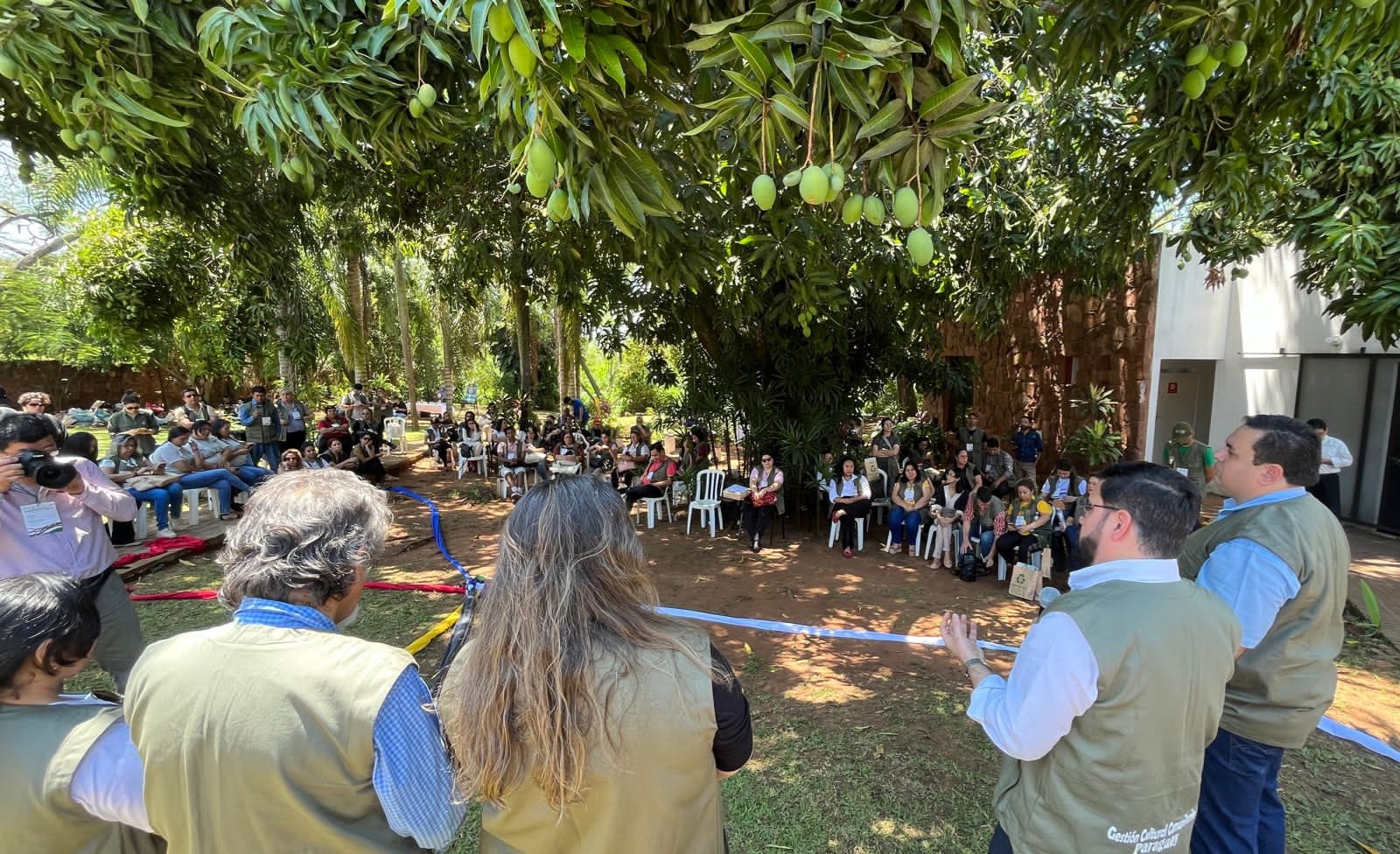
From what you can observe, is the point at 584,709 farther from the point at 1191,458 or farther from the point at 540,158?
the point at 1191,458

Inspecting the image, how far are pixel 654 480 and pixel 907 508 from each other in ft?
10.7

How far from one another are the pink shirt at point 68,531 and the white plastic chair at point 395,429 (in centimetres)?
1190

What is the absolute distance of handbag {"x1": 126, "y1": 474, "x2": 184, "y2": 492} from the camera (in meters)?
6.95

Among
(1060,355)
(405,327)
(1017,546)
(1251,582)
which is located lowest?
(1017,546)

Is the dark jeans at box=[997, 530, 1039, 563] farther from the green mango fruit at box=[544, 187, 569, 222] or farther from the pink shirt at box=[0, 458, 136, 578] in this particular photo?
the pink shirt at box=[0, 458, 136, 578]

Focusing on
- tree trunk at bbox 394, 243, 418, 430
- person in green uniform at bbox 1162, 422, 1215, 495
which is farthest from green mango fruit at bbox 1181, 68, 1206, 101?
tree trunk at bbox 394, 243, 418, 430

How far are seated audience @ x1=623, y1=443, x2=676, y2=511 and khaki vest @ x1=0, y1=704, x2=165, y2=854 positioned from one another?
741 centimetres

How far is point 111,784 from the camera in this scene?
1190mm

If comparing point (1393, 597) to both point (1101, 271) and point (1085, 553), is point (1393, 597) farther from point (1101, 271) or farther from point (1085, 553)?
point (1085, 553)

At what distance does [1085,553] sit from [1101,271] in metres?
4.33

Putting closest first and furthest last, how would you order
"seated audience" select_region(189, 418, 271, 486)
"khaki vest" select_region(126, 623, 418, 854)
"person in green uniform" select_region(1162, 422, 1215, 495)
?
"khaki vest" select_region(126, 623, 418, 854)
"person in green uniform" select_region(1162, 422, 1215, 495)
"seated audience" select_region(189, 418, 271, 486)

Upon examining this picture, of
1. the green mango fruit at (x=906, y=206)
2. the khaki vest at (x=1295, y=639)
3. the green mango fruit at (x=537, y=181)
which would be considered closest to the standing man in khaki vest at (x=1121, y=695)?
the khaki vest at (x=1295, y=639)

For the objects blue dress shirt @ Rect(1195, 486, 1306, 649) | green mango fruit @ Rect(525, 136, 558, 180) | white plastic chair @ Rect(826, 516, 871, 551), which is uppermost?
green mango fruit @ Rect(525, 136, 558, 180)

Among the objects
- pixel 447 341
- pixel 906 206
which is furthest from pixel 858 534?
pixel 447 341
